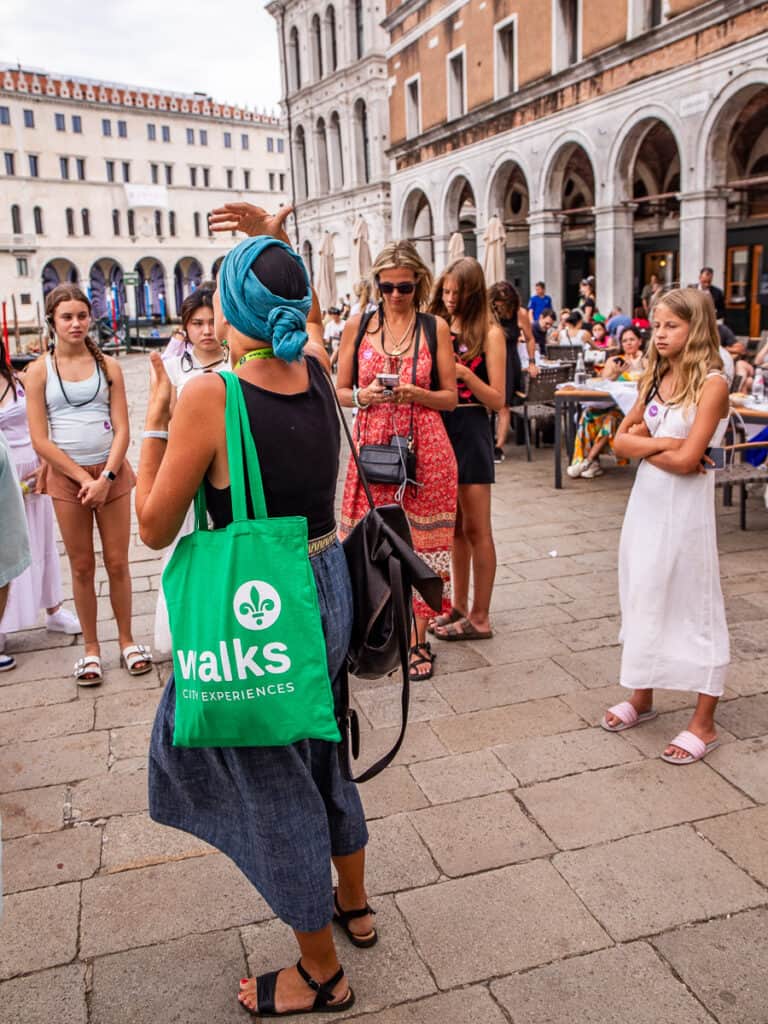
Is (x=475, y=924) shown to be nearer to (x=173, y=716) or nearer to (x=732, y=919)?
(x=732, y=919)

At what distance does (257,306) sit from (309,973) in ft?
5.45

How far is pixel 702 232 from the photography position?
17.2 m

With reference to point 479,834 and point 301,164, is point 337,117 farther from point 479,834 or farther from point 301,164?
point 479,834

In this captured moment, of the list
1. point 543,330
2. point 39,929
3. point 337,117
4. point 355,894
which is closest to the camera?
point 355,894

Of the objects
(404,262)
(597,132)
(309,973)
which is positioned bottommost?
(309,973)

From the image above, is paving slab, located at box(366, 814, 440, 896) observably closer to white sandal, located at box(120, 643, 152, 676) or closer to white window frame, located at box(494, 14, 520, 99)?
white sandal, located at box(120, 643, 152, 676)

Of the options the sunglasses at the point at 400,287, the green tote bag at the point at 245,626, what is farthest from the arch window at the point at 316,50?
the green tote bag at the point at 245,626

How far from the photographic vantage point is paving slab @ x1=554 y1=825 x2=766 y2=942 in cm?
257

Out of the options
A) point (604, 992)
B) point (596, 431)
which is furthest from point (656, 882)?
point (596, 431)

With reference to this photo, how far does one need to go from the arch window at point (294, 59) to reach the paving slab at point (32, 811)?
43185 millimetres

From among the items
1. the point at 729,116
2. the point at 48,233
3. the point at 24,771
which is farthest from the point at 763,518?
the point at 48,233

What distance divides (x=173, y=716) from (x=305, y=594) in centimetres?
49

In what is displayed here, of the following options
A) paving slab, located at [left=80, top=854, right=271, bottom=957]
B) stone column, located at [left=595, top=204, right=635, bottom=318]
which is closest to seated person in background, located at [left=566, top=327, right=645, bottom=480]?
paving slab, located at [left=80, top=854, right=271, bottom=957]

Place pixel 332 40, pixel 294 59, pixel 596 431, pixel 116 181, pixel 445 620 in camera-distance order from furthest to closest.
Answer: pixel 116 181, pixel 294 59, pixel 332 40, pixel 596 431, pixel 445 620
